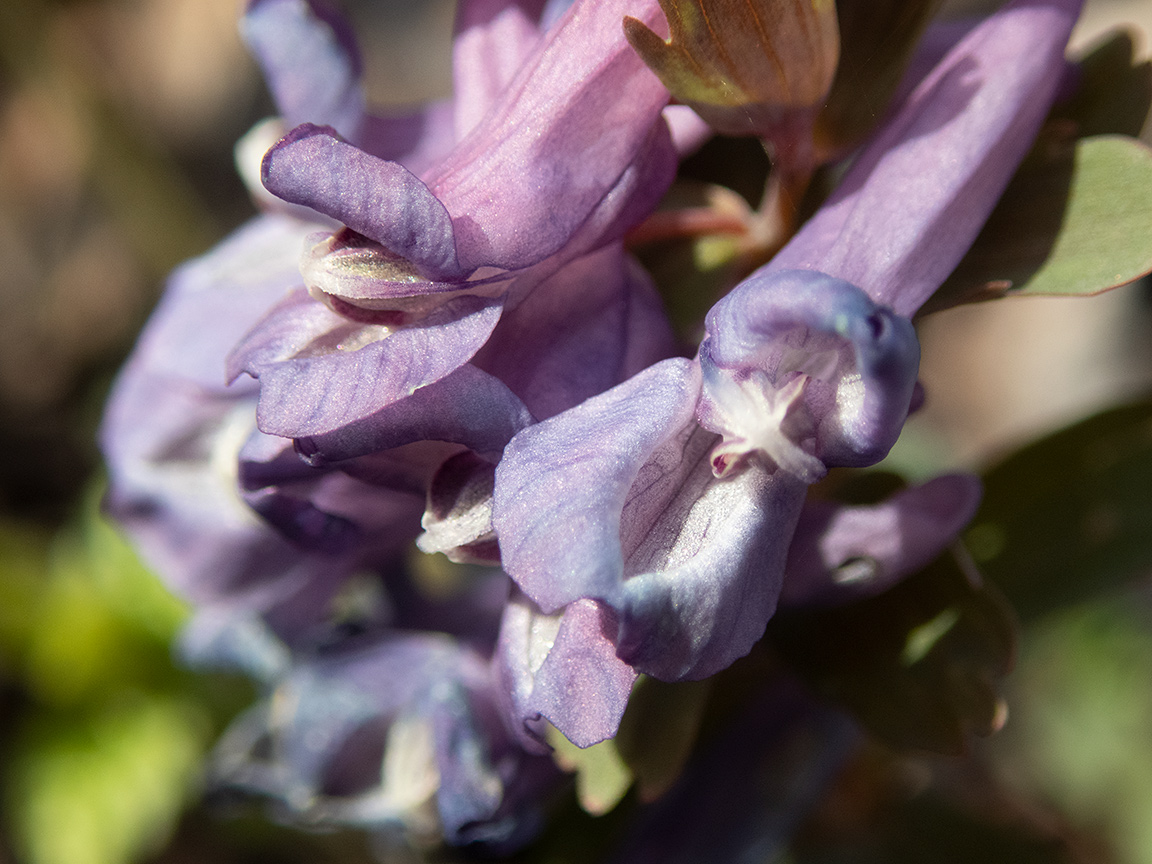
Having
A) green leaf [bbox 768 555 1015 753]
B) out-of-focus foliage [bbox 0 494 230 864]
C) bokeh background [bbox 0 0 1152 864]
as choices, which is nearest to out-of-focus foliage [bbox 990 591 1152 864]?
bokeh background [bbox 0 0 1152 864]

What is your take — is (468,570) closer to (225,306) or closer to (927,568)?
(225,306)

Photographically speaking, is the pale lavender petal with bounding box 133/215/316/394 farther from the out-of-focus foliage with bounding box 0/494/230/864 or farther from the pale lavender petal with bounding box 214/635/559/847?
the out-of-focus foliage with bounding box 0/494/230/864

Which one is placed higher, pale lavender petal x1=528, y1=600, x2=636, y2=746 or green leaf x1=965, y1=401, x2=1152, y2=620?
pale lavender petal x1=528, y1=600, x2=636, y2=746

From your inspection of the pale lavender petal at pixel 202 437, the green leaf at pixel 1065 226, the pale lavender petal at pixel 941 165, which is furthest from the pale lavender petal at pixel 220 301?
the green leaf at pixel 1065 226

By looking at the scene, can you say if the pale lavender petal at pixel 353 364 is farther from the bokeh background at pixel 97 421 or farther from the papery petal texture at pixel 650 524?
the bokeh background at pixel 97 421

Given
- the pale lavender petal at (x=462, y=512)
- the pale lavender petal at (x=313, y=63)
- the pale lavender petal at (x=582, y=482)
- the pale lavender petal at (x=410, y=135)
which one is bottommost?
the pale lavender petal at (x=462, y=512)

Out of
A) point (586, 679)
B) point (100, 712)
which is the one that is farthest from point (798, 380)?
point (100, 712)

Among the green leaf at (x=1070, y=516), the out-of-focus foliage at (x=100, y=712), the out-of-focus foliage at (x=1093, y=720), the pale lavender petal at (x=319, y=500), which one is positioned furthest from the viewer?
the out-of-focus foliage at (x=1093, y=720)

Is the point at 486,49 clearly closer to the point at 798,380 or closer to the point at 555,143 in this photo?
the point at 555,143
